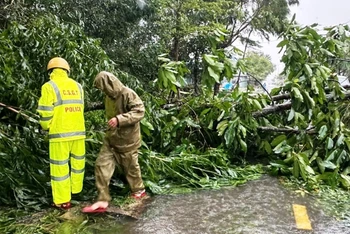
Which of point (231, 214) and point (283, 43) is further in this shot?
point (283, 43)

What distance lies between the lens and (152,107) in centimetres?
478

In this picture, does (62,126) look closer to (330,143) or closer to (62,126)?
(62,126)

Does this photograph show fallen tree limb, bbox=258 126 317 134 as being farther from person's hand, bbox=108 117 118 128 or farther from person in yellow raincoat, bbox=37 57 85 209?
person in yellow raincoat, bbox=37 57 85 209

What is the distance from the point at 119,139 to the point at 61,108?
24.2 inches

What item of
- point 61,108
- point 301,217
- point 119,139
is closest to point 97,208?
point 119,139

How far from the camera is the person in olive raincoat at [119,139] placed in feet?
11.3

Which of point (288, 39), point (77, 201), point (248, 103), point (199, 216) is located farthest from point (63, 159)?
point (288, 39)

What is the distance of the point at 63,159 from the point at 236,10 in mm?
12022

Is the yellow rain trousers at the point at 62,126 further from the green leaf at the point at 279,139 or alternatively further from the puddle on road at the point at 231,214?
the green leaf at the point at 279,139

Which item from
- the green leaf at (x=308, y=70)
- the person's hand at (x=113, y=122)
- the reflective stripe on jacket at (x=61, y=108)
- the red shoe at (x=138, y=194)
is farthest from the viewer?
the green leaf at (x=308, y=70)

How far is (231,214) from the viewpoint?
11.2 ft

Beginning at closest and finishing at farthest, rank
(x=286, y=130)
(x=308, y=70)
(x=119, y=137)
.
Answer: (x=119, y=137) → (x=308, y=70) → (x=286, y=130)

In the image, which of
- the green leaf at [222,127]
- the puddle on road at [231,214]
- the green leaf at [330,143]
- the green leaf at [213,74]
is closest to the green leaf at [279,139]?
Result: the green leaf at [330,143]

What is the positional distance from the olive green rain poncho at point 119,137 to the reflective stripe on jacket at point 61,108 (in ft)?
0.85
